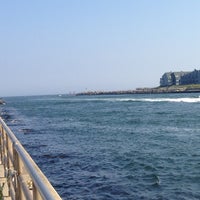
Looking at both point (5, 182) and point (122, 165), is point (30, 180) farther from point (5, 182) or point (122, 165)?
point (122, 165)

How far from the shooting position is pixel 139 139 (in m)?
27.3

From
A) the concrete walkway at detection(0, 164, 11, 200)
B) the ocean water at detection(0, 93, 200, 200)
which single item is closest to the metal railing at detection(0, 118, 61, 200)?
the concrete walkway at detection(0, 164, 11, 200)

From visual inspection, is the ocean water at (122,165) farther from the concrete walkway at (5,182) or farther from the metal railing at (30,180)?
the metal railing at (30,180)

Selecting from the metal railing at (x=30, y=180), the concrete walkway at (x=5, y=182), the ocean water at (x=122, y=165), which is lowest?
the ocean water at (x=122, y=165)

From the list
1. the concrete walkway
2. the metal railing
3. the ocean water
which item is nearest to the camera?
the metal railing

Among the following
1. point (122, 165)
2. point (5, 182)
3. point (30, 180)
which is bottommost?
point (122, 165)

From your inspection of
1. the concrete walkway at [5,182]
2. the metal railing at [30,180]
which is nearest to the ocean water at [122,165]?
the concrete walkway at [5,182]

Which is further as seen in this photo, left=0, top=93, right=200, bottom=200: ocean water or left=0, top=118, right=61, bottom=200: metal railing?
left=0, top=93, right=200, bottom=200: ocean water

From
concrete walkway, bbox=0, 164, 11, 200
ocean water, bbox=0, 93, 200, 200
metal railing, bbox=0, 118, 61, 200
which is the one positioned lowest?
ocean water, bbox=0, 93, 200, 200

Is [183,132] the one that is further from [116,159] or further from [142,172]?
[142,172]

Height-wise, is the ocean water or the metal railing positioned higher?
the metal railing

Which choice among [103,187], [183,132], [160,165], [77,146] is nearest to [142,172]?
[160,165]

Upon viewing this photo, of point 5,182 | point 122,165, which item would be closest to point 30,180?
point 5,182

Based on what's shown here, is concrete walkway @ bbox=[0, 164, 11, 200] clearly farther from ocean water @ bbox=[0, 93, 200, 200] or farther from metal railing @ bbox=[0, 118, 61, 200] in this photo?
ocean water @ bbox=[0, 93, 200, 200]
